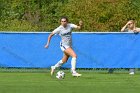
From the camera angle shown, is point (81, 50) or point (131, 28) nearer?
point (81, 50)

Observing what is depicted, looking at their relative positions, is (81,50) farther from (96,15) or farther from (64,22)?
(96,15)

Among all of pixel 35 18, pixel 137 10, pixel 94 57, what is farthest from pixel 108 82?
pixel 35 18

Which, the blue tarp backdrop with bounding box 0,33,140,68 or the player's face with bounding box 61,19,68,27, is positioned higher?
the player's face with bounding box 61,19,68,27


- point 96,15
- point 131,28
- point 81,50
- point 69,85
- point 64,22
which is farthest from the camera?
point 96,15

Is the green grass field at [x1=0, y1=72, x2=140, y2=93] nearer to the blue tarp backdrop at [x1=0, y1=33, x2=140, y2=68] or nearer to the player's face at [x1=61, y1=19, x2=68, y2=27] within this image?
the player's face at [x1=61, y1=19, x2=68, y2=27]

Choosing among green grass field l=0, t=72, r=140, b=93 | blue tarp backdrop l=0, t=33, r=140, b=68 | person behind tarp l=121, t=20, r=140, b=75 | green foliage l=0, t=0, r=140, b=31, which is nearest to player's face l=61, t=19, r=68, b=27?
green grass field l=0, t=72, r=140, b=93

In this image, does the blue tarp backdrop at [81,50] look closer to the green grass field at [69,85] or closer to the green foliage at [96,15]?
the green grass field at [69,85]

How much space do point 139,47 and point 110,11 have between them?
13.4m

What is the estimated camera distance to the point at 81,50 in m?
20.9

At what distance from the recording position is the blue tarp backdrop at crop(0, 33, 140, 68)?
20.9m

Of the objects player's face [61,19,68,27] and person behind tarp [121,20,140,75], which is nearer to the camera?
player's face [61,19,68,27]

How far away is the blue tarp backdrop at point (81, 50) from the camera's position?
68.4 feet

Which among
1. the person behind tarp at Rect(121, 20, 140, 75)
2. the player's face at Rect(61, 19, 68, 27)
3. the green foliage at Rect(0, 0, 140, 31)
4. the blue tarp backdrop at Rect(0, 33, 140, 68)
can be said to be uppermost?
the player's face at Rect(61, 19, 68, 27)

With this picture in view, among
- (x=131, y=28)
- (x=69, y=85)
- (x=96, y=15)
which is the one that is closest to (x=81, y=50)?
(x=131, y=28)
